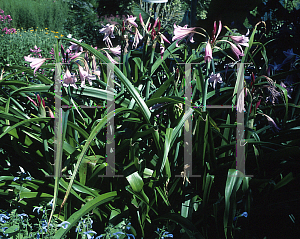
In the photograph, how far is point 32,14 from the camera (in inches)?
429

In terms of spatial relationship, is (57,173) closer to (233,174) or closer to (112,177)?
(112,177)

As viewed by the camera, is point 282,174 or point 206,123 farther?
point 282,174

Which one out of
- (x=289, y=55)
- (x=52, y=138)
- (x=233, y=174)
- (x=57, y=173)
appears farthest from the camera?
(x=289, y=55)

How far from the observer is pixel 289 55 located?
1557 millimetres

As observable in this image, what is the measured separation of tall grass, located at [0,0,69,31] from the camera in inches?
422

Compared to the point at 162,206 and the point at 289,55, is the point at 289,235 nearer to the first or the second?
the point at 162,206

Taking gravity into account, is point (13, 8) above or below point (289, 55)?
above

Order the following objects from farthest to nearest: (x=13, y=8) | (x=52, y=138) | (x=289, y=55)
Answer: (x=13, y=8) < (x=289, y=55) < (x=52, y=138)

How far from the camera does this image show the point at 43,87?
1.41 m

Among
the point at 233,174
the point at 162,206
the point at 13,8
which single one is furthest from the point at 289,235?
the point at 13,8

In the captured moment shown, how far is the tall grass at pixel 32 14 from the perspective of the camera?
10.7 m

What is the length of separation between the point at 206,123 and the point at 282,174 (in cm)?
58

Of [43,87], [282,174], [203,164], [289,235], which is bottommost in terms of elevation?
[289,235]

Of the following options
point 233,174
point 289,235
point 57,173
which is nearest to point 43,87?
point 57,173
